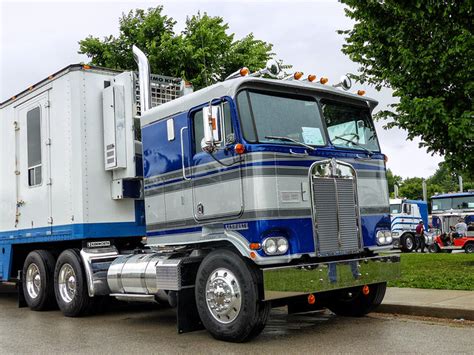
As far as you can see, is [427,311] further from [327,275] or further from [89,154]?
[89,154]

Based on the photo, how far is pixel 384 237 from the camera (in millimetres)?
8102

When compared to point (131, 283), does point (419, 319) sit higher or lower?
lower

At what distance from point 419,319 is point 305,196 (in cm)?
265

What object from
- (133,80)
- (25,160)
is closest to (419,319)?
(133,80)

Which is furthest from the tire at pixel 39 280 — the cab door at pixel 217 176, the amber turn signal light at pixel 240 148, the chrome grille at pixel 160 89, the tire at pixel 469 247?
the tire at pixel 469 247

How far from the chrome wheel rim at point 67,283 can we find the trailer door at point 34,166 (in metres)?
0.73

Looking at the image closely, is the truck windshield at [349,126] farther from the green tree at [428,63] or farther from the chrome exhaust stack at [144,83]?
the green tree at [428,63]

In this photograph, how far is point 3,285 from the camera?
1653cm

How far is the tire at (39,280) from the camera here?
10266 millimetres

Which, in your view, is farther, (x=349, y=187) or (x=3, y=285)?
(x=3, y=285)

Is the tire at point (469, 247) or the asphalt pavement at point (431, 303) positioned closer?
the asphalt pavement at point (431, 303)

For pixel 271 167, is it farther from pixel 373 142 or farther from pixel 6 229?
pixel 6 229

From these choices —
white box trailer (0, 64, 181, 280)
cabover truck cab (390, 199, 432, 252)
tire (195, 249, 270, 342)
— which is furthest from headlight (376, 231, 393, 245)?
cabover truck cab (390, 199, 432, 252)

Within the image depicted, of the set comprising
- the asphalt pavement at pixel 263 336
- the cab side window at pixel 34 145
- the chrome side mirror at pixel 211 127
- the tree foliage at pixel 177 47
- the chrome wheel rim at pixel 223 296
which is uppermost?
the tree foliage at pixel 177 47
